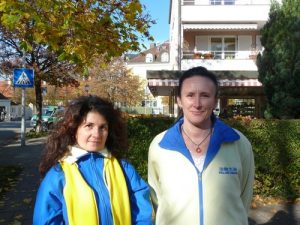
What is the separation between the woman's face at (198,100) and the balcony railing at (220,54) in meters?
23.8

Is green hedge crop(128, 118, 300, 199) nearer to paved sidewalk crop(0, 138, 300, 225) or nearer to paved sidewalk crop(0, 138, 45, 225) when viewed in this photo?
paved sidewalk crop(0, 138, 300, 225)

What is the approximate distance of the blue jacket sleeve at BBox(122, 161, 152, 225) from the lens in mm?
2711

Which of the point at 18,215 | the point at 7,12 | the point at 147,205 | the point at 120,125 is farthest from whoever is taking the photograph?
the point at 18,215

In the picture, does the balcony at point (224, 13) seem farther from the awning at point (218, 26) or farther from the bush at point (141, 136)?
the bush at point (141, 136)

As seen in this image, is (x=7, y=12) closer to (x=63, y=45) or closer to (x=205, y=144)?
(x=63, y=45)

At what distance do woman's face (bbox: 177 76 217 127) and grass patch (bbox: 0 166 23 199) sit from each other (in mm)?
6662

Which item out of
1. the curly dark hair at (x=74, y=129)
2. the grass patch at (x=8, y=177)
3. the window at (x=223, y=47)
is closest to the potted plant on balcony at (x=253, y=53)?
the window at (x=223, y=47)

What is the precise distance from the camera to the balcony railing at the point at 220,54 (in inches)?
1050

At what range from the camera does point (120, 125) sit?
10.1 feet

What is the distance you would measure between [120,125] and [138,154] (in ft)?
18.7

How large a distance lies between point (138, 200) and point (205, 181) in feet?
1.37

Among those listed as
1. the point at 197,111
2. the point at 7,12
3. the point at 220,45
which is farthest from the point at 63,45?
the point at 220,45

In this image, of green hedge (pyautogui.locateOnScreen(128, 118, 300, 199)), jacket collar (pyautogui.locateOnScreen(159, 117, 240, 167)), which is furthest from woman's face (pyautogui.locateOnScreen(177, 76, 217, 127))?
green hedge (pyautogui.locateOnScreen(128, 118, 300, 199))

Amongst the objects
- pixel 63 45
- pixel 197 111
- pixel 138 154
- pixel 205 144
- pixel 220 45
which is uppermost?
pixel 220 45
